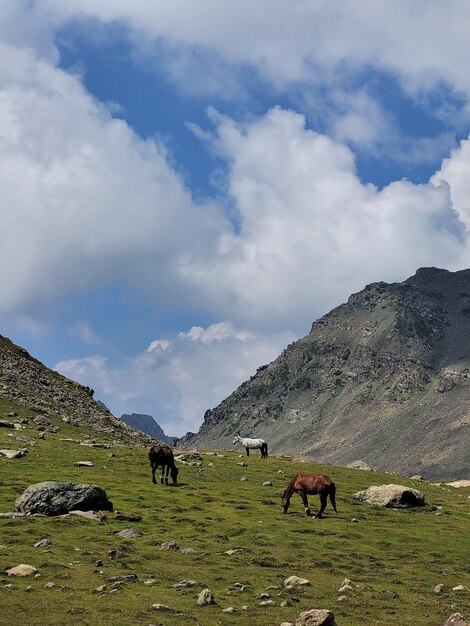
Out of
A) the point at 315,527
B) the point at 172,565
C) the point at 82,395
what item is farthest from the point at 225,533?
the point at 82,395

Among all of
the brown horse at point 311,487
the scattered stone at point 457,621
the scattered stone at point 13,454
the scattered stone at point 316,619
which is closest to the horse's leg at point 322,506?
the brown horse at point 311,487

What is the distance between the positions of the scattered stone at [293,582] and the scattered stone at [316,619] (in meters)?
5.18

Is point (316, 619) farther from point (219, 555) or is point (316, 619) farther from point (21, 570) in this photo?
point (219, 555)

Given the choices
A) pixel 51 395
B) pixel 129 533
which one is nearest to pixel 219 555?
pixel 129 533

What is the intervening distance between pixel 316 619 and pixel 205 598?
3.99 metres

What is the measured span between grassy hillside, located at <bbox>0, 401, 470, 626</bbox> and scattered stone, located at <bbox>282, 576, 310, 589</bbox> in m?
0.25

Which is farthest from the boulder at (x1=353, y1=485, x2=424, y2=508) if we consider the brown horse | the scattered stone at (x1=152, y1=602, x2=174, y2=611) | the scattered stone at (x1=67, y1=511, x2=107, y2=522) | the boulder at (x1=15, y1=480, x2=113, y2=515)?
the scattered stone at (x1=152, y1=602, x2=174, y2=611)

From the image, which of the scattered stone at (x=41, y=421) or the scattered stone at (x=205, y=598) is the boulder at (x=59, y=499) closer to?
the scattered stone at (x=205, y=598)

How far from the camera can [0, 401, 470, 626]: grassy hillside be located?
2141 centimetres

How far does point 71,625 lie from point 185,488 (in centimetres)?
2913

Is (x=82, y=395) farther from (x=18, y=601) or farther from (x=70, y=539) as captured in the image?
(x=18, y=601)

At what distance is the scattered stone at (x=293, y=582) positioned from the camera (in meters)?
24.7

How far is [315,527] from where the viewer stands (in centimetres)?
3819

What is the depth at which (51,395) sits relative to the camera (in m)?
87.5
